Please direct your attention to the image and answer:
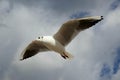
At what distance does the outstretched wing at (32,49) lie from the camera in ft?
62.0

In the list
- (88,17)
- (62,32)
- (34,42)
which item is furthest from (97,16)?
(34,42)

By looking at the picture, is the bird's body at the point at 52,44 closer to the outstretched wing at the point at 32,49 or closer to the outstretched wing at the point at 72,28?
the outstretched wing at the point at 72,28

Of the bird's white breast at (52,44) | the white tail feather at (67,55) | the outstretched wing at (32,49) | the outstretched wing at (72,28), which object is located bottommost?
the white tail feather at (67,55)

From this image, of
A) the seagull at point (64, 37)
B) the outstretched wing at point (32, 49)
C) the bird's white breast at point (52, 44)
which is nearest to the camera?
the seagull at point (64, 37)

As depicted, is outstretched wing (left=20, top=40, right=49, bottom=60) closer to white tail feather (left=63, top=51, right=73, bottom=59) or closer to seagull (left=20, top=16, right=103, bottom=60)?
seagull (left=20, top=16, right=103, bottom=60)

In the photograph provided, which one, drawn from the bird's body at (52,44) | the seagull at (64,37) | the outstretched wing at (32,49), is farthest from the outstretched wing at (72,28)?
the outstretched wing at (32,49)

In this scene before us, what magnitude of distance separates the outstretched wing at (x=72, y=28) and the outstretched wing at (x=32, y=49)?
3.12 feet

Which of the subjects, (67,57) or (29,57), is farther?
(29,57)

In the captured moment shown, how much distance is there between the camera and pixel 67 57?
17.7 m

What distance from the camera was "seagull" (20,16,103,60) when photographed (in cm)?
1755

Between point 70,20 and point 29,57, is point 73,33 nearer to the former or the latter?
point 70,20

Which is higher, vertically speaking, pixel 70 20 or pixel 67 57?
pixel 70 20

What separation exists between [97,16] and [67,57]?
6.36 ft

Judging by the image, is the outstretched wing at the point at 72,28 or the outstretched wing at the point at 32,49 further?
the outstretched wing at the point at 32,49
